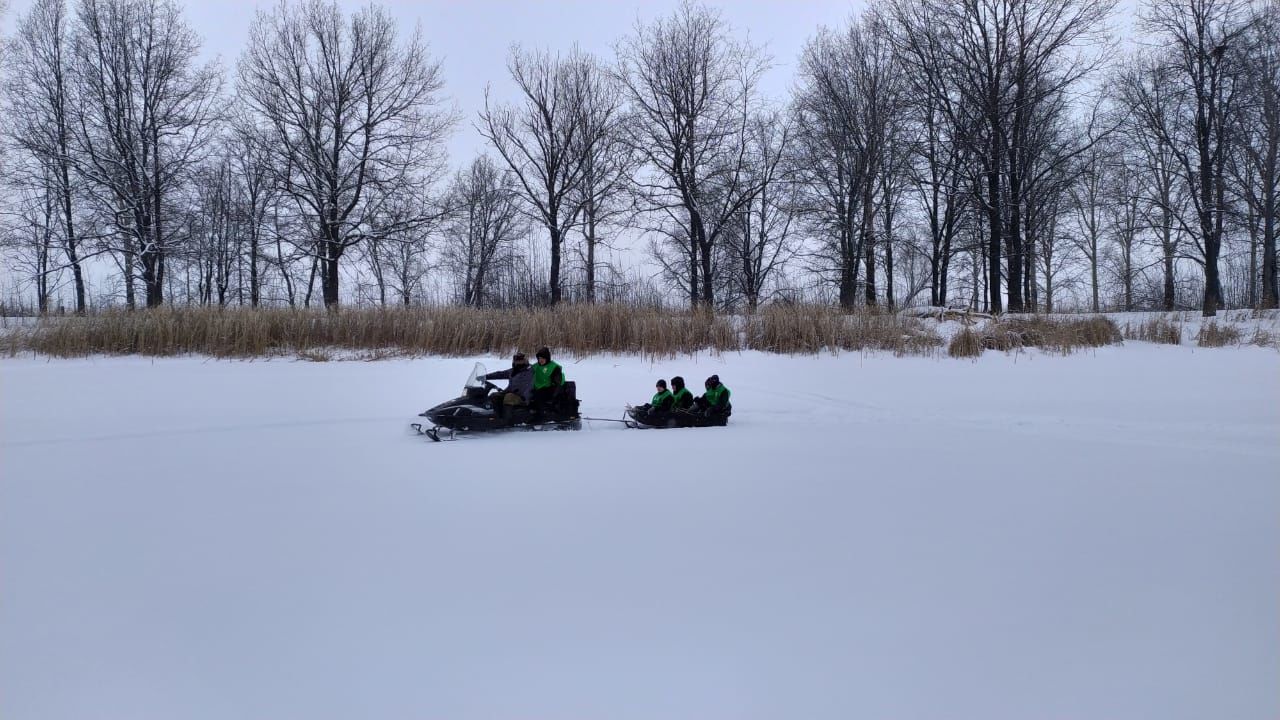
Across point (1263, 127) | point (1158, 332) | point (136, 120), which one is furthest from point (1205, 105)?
point (136, 120)

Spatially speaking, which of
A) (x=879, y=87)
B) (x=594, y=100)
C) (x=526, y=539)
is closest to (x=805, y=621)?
(x=526, y=539)

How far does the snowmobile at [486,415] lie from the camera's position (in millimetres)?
6223

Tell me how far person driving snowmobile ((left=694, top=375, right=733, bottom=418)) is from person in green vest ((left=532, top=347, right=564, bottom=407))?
68.8 inches

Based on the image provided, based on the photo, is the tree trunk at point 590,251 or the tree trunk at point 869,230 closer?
the tree trunk at point 869,230

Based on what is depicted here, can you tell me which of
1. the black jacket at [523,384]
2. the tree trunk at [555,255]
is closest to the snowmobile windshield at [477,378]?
the black jacket at [523,384]

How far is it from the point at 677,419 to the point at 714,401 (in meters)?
0.53

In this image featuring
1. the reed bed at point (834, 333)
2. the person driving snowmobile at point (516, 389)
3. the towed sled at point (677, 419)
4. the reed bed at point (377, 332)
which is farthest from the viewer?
the reed bed at point (834, 333)

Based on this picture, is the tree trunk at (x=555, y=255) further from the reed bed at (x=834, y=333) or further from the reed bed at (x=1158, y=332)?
the reed bed at (x=1158, y=332)

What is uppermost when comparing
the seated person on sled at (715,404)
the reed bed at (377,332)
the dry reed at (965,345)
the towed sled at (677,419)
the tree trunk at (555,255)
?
the tree trunk at (555,255)

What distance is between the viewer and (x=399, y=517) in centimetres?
341

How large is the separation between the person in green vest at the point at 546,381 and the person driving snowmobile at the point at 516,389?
9 cm

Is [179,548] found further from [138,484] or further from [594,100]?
[594,100]

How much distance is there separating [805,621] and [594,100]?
24.0 m

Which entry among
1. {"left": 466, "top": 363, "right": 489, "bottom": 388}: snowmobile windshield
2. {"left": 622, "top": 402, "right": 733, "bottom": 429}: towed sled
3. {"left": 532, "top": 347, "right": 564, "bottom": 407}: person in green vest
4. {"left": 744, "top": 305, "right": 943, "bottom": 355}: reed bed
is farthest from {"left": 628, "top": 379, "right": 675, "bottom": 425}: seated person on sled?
{"left": 744, "top": 305, "right": 943, "bottom": 355}: reed bed
